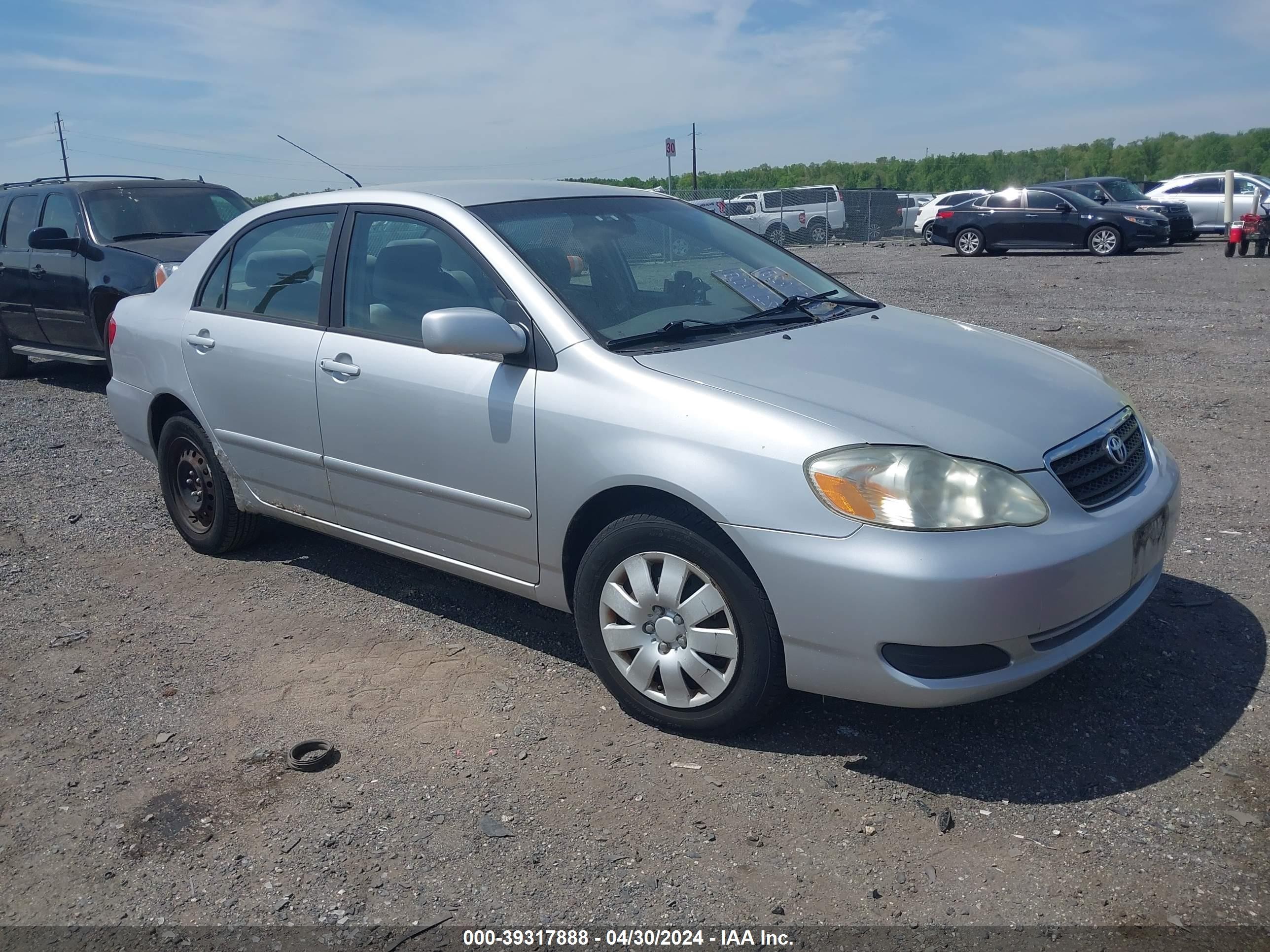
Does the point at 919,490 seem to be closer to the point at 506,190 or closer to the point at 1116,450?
the point at 1116,450

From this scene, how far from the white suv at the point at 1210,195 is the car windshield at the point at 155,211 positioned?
22.0m

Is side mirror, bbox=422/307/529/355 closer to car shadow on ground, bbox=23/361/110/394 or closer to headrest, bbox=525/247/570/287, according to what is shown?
headrest, bbox=525/247/570/287

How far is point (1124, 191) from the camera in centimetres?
2431

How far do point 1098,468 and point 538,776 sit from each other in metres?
1.92

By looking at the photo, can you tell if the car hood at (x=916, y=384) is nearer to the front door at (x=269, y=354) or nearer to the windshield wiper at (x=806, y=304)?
the windshield wiper at (x=806, y=304)

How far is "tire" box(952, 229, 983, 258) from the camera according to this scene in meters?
23.5

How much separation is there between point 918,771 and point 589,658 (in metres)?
1.09

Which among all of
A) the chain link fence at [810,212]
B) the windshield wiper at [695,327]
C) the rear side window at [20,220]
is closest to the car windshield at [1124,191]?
the chain link fence at [810,212]

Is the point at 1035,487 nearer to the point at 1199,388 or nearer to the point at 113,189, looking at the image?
the point at 1199,388

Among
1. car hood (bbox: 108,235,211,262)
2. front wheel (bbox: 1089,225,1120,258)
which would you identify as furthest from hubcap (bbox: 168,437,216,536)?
front wheel (bbox: 1089,225,1120,258)

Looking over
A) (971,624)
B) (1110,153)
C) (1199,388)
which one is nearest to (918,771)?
(971,624)

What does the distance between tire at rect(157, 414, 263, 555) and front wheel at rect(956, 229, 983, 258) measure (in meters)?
21.3

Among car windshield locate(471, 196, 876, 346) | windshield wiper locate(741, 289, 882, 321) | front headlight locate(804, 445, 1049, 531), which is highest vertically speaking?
car windshield locate(471, 196, 876, 346)

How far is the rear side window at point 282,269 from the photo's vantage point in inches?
172
